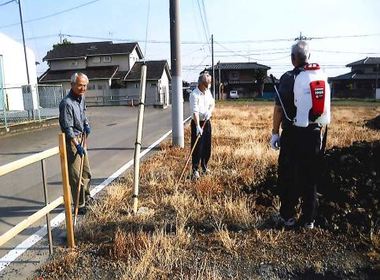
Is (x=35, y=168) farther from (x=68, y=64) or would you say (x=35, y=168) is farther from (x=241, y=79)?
(x=241, y=79)

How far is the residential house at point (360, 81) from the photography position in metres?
62.0

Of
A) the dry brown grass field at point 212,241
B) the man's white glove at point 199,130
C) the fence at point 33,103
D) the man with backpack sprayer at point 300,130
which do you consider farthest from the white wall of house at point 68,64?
the man with backpack sprayer at point 300,130

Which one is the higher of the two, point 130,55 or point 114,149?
point 130,55

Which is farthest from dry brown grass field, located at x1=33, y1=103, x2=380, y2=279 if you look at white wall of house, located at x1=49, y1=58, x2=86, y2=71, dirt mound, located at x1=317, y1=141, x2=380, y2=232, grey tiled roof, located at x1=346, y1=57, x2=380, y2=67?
grey tiled roof, located at x1=346, y1=57, x2=380, y2=67

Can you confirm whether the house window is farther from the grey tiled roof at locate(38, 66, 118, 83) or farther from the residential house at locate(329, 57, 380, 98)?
the residential house at locate(329, 57, 380, 98)

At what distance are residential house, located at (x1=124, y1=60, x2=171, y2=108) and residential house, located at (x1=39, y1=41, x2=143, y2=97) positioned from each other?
128 centimetres

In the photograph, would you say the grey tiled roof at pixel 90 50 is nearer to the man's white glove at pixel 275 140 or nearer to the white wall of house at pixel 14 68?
the white wall of house at pixel 14 68

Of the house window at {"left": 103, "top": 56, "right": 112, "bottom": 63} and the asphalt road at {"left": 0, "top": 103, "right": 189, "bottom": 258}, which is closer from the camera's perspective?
the asphalt road at {"left": 0, "top": 103, "right": 189, "bottom": 258}

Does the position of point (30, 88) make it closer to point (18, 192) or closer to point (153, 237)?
point (18, 192)

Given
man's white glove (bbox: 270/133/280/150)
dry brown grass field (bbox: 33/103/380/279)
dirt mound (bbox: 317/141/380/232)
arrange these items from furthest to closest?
1. man's white glove (bbox: 270/133/280/150)
2. dirt mound (bbox: 317/141/380/232)
3. dry brown grass field (bbox: 33/103/380/279)

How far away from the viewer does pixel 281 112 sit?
4.08 metres

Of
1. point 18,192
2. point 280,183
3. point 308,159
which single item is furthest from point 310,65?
point 18,192

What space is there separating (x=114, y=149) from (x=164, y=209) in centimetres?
620

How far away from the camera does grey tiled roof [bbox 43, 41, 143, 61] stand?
1998 inches
